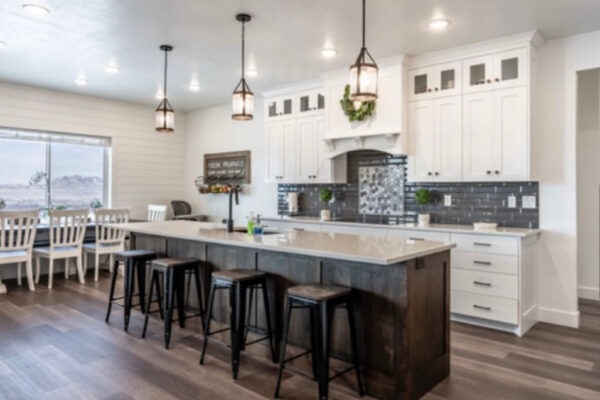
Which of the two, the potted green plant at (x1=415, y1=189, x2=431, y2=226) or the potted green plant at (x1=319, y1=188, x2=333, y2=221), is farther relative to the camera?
the potted green plant at (x1=319, y1=188, x2=333, y2=221)

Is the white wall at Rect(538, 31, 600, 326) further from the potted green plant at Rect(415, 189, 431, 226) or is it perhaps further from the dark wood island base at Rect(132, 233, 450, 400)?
the dark wood island base at Rect(132, 233, 450, 400)

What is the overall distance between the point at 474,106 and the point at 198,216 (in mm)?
4803

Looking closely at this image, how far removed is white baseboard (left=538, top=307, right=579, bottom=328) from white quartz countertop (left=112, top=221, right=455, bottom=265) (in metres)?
2.02

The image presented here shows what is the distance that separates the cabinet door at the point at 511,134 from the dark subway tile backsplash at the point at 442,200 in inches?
13.8

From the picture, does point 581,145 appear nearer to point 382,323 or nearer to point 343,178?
point 343,178

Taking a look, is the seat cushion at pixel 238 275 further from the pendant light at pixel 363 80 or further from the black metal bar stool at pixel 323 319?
the pendant light at pixel 363 80

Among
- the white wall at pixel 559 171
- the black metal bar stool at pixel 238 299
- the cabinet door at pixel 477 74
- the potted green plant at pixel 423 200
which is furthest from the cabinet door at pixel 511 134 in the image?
the black metal bar stool at pixel 238 299

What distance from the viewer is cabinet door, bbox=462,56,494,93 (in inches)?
167

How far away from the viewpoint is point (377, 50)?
453 centimetres

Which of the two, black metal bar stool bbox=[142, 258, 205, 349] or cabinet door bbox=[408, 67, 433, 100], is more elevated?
cabinet door bbox=[408, 67, 433, 100]

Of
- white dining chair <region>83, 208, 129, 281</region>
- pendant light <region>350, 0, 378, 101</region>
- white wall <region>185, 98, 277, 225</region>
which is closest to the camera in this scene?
pendant light <region>350, 0, 378, 101</region>

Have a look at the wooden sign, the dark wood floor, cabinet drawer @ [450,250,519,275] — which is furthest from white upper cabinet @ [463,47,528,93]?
the wooden sign

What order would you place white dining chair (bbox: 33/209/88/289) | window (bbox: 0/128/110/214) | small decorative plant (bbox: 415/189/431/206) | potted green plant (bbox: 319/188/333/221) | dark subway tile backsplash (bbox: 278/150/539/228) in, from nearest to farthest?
dark subway tile backsplash (bbox: 278/150/539/228), small decorative plant (bbox: 415/189/431/206), white dining chair (bbox: 33/209/88/289), potted green plant (bbox: 319/188/333/221), window (bbox: 0/128/110/214)

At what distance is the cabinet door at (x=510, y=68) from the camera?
404 cm
